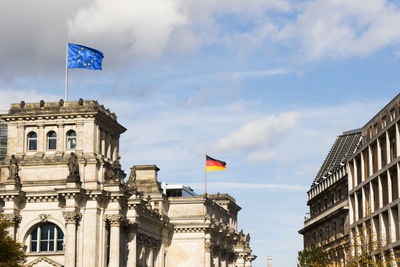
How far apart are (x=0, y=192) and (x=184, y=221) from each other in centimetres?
4081

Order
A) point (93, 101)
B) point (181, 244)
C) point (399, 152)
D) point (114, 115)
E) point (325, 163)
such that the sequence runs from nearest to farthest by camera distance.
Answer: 1. point (399, 152)
2. point (93, 101)
3. point (114, 115)
4. point (181, 244)
5. point (325, 163)

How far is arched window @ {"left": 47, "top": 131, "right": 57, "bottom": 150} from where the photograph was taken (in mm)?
95500

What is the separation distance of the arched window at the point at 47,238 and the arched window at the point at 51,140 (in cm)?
952

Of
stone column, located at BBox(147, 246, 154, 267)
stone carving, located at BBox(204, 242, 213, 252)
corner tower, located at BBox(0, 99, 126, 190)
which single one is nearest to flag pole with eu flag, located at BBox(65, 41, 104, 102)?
corner tower, located at BBox(0, 99, 126, 190)

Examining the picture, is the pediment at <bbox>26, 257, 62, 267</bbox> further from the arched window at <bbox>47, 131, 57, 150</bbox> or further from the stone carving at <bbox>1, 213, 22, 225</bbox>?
the arched window at <bbox>47, 131, 57, 150</bbox>

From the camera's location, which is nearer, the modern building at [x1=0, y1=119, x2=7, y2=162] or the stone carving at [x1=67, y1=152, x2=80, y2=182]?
the stone carving at [x1=67, y1=152, x2=80, y2=182]

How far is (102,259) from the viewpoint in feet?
297

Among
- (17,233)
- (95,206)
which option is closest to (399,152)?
(95,206)

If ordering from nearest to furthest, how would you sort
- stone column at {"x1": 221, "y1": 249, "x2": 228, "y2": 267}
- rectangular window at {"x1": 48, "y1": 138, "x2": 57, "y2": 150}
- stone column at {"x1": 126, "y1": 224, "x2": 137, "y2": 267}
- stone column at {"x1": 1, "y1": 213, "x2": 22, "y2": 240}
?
stone column at {"x1": 1, "y1": 213, "x2": 22, "y2": 240}, rectangular window at {"x1": 48, "y1": 138, "x2": 57, "y2": 150}, stone column at {"x1": 126, "y1": 224, "x2": 137, "y2": 267}, stone column at {"x1": 221, "y1": 249, "x2": 228, "y2": 267}

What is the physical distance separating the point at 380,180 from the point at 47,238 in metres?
37.3


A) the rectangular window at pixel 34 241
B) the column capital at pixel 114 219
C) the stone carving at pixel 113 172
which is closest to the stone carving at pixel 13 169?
the rectangular window at pixel 34 241

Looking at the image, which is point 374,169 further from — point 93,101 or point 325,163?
point 325,163

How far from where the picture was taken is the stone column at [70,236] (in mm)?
87188

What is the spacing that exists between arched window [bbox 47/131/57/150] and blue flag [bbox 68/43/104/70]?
27.5 ft
